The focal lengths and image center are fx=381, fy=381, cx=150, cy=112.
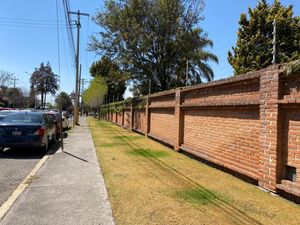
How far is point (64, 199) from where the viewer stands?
6590mm

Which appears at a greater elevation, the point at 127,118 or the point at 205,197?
the point at 127,118

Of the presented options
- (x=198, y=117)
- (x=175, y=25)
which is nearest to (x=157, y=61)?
(x=175, y=25)

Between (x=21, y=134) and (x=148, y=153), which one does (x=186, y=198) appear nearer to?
(x=148, y=153)

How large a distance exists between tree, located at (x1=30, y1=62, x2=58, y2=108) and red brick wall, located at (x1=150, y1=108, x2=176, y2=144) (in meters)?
103

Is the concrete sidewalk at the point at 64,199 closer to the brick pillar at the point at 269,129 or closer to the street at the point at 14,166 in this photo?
the street at the point at 14,166

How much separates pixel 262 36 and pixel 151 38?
7726mm

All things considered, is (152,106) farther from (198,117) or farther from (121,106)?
(121,106)

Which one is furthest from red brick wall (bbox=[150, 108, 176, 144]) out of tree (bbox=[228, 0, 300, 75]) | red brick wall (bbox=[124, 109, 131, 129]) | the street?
tree (bbox=[228, 0, 300, 75])

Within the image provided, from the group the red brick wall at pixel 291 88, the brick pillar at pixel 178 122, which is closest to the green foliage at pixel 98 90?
the brick pillar at pixel 178 122

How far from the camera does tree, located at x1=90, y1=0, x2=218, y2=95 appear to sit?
26625mm

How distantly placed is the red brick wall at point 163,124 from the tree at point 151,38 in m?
8.17

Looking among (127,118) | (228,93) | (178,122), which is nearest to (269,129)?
(228,93)

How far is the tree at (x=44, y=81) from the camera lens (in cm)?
11944

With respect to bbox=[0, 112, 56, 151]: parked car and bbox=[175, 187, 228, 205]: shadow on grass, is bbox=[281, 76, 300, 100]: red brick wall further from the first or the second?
bbox=[0, 112, 56, 151]: parked car
